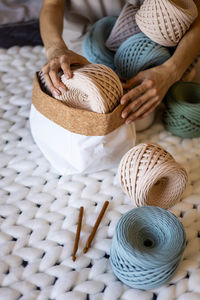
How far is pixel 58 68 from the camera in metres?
0.78

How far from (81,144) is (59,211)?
0.14 metres

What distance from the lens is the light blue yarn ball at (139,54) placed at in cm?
85

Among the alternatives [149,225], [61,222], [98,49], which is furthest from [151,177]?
[98,49]

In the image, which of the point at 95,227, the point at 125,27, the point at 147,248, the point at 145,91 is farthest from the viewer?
the point at 125,27

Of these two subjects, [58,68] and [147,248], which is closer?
[147,248]

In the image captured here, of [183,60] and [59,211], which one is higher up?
[183,60]

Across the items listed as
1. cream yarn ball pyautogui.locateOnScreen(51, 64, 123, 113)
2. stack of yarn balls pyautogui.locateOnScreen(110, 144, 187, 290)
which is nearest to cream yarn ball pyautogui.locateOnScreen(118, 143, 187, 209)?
stack of yarn balls pyautogui.locateOnScreen(110, 144, 187, 290)

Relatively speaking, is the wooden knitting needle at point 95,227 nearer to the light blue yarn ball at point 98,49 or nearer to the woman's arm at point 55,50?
the woman's arm at point 55,50

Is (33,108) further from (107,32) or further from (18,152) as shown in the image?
(107,32)

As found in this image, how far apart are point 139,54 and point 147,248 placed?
45 centimetres

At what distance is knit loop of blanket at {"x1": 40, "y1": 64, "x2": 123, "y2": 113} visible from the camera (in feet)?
2.30

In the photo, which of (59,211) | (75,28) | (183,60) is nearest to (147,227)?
(59,211)

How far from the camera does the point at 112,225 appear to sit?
697 mm

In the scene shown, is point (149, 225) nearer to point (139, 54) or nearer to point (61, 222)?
point (61, 222)
